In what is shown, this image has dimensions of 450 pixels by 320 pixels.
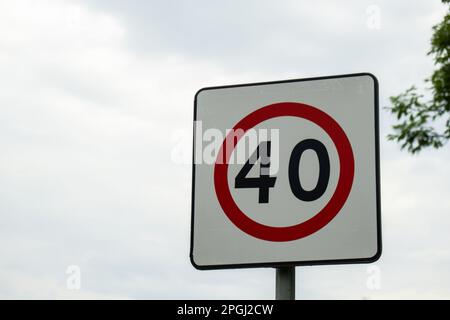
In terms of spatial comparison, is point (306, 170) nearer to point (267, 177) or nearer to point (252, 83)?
point (267, 177)

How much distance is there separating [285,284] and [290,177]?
44 centimetres

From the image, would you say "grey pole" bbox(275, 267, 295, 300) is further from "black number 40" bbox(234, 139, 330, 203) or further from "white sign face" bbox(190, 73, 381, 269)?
"black number 40" bbox(234, 139, 330, 203)

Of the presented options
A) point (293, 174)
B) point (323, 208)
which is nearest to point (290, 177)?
point (293, 174)

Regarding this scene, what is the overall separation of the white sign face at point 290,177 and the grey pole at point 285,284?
1.8 inches

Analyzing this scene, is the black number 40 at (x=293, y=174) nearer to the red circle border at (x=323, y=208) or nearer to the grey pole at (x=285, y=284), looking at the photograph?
the red circle border at (x=323, y=208)

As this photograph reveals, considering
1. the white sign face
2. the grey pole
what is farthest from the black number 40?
the grey pole

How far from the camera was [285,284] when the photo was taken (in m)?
2.93

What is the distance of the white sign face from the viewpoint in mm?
2943

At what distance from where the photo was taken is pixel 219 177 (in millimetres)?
3156

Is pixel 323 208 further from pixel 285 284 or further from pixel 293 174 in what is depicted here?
pixel 285 284

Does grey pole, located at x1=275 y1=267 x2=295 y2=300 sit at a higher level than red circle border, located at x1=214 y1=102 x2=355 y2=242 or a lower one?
lower

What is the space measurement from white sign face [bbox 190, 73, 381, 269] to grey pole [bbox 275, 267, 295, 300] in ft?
0.15

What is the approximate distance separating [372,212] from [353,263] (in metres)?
0.22
